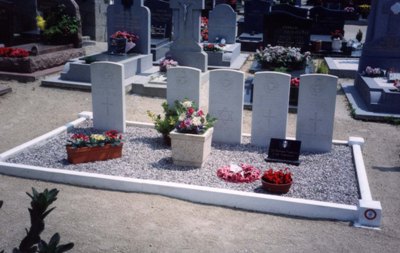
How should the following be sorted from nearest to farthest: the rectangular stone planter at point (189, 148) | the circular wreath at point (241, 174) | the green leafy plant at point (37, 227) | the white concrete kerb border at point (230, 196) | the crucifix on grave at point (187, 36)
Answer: the green leafy plant at point (37, 227) → the white concrete kerb border at point (230, 196) → the circular wreath at point (241, 174) → the rectangular stone planter at point (189, 148) → the crucifix on grave at point (187, 36)

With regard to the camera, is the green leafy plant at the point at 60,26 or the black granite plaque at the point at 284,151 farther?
the green leafy plant at the point at 60,26

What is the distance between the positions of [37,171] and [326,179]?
3.96 meters

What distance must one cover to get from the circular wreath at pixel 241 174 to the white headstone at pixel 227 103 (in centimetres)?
127

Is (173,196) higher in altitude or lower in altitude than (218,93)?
lower

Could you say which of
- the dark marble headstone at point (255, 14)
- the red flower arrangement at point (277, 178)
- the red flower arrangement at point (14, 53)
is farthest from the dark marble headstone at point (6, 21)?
the red flower arrangement at point (277, 178)

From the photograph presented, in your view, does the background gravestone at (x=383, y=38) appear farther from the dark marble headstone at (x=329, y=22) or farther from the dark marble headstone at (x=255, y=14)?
the dark marble headstone at (x=255, y=14)

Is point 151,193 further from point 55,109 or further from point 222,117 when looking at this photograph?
point 55,109

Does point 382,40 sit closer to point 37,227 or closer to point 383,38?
point 383,38

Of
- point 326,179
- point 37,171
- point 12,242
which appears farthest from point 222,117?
point 12,242

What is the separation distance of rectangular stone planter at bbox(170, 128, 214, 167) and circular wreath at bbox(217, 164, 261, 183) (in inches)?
15.0

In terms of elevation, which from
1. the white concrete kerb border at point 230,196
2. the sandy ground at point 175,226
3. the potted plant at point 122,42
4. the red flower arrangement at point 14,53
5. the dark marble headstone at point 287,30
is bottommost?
the sandy ground at point 175,226

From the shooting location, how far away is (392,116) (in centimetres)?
954

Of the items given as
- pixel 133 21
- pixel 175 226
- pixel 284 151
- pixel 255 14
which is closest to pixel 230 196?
pixel 175 226

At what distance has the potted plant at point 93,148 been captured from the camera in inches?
260
